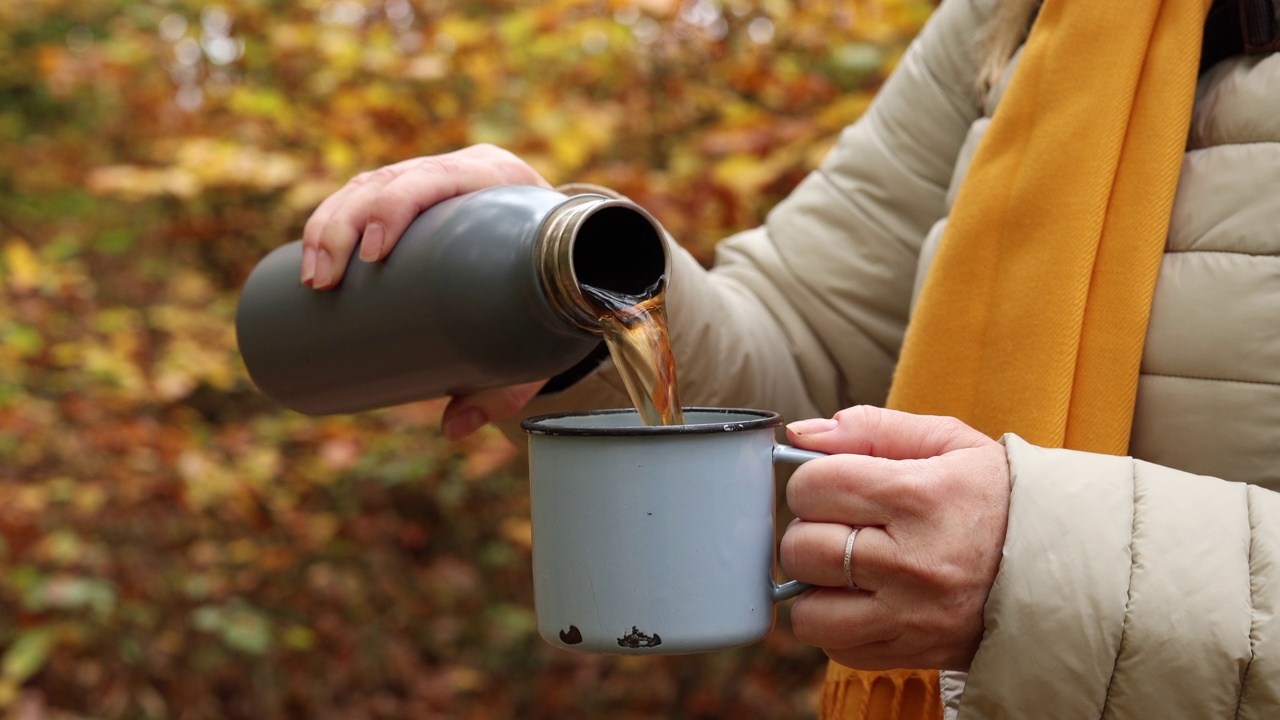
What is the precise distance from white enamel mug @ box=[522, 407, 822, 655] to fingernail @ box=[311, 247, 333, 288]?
31 centimetres

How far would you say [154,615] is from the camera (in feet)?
8.80

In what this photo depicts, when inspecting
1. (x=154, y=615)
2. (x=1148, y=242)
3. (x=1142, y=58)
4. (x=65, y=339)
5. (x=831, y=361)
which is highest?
(x=1142, y=58)

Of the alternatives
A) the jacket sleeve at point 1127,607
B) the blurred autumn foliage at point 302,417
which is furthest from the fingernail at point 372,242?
the blurred autumn foliage at point 302,417

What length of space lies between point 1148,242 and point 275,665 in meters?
2.36

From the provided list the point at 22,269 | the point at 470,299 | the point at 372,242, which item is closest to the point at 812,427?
the point at 470,299

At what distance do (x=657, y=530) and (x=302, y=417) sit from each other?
2285 millimetres

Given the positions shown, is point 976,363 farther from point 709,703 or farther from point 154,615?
point 154,615

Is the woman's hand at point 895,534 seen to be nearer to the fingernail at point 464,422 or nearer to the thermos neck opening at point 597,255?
the thermos neck opening at point 597,255

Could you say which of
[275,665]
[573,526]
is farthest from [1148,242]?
[275,665]

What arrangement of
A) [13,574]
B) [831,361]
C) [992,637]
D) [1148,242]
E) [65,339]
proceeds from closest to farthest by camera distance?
[992,637]
[1148,242]
[831,361]
[13,574]
[65,339]

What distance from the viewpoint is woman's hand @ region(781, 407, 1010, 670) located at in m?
0.71

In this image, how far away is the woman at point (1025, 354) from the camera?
0.72 m

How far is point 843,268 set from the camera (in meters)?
1.28

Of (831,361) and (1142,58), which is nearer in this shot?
(1142,58)
